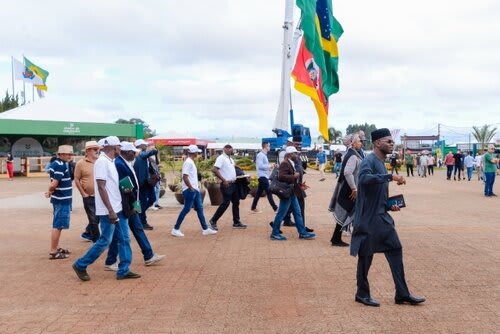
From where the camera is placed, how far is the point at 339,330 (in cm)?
454

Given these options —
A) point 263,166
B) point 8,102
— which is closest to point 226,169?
point 263,166

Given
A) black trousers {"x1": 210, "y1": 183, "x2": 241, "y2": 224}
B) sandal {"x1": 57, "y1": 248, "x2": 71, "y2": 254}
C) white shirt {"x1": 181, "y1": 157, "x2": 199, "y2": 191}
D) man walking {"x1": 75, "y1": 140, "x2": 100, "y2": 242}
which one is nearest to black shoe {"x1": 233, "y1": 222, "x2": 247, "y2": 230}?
black trousers {"x1": 210, "y1": 183, "x2": 241, "y2": 224}

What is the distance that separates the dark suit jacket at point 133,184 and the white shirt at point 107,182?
6 centimetres

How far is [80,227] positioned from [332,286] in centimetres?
683

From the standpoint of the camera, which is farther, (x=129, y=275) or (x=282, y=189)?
(x=282, y=189)

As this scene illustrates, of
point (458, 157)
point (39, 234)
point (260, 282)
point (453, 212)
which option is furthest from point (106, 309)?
point (458, 157)

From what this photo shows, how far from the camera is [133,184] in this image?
262 inches

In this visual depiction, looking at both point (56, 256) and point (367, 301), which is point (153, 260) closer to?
point (56, 256)

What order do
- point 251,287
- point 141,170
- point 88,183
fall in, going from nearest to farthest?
point 251,287
point 88,183
point 141,170

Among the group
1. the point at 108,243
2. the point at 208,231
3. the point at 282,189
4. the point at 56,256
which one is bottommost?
the point at 56,256

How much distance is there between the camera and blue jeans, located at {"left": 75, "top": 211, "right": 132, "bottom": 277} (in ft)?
20.8

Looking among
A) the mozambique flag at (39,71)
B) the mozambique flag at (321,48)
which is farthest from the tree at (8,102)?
the mozambique flag at (321,48)

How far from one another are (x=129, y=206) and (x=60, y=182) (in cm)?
186

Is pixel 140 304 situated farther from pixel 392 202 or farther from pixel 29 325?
pixel 392 202
